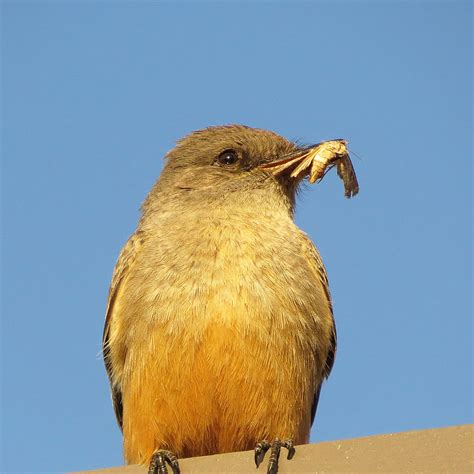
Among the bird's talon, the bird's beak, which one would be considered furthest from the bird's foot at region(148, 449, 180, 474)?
the bird's beak

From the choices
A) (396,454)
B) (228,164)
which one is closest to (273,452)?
(396,454)

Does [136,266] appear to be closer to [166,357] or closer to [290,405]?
[166,357]

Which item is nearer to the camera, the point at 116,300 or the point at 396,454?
the point at 396,454

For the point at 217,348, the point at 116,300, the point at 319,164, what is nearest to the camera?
the point at 217,348

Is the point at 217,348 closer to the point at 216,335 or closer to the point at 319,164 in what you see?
the point at 216,335

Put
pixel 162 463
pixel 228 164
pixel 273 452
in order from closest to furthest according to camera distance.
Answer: pixel 273 452
pixel 162 463
pixel 228 164

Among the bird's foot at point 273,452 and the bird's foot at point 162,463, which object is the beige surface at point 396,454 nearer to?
the bird's foot at point 273,452
